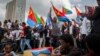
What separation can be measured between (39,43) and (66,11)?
733cm

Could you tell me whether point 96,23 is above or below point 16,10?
below

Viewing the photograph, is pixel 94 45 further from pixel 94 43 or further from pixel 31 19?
pixel 31 19

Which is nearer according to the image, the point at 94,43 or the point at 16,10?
the point at 94,43

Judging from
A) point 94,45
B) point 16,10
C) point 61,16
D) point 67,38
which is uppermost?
point 16,10

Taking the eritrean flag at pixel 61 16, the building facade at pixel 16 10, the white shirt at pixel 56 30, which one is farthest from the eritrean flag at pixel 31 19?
the building facade at pixel 16 10

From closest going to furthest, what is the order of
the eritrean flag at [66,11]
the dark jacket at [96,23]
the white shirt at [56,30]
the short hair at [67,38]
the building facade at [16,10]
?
the dark jacket at [96,23] < the short hair at [67,38] < the white shirt at [56,30] < the eritrean flag at [66,11] < the building facade at [16,10]

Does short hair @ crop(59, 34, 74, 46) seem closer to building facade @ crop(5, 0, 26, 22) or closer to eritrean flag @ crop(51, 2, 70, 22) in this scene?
eritrean flag @ crop(51, 2, 70, 22)

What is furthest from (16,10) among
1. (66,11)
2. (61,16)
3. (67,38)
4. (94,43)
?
(94,43)

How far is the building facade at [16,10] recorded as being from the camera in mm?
39781

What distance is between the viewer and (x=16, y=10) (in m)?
39.8

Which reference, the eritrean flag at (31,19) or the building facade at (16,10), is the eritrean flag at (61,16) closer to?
the eritrean flag at (31,19)

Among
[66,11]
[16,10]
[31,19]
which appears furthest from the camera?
[16,10]

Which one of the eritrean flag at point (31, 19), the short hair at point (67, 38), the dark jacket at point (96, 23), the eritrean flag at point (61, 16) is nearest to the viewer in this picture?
the dark jacket at point (96, 23)

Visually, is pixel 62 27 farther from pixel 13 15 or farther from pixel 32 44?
pixel 13 15
